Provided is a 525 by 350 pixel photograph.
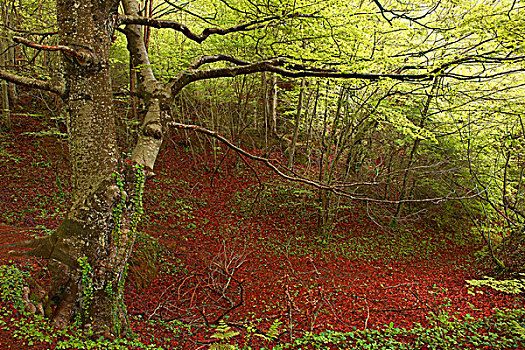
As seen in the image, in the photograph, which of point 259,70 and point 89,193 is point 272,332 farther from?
point 259,70

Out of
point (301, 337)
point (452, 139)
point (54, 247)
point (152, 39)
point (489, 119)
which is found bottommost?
point (301, 337)

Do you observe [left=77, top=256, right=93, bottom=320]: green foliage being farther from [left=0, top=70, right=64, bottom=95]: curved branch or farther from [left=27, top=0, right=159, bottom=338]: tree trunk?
[left=0, top=70, right=64, bottom=95]: curved branch

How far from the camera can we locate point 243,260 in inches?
269

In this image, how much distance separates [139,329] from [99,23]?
353 cm

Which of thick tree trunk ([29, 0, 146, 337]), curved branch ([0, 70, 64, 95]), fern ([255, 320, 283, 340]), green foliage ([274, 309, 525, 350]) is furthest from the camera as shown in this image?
green foliage ([274, 309, 525, 350])

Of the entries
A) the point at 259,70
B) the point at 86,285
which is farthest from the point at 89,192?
the point at 259,70

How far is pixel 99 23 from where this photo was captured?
313cm

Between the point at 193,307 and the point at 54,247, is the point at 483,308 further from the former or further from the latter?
the point at 54,247

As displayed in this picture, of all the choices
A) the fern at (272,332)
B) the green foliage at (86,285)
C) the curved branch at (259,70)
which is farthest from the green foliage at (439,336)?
the curved branch at (259,70)

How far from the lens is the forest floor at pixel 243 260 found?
468 cm

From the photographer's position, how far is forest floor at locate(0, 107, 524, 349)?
15.3 ft

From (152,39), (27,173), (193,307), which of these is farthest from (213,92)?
(193,307)

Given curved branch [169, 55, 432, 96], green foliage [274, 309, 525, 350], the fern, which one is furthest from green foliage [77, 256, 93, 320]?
green foliage [274, 309, 525, 350]

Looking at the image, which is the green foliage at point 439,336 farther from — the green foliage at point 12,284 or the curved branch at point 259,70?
the curved branch at point 259,70
